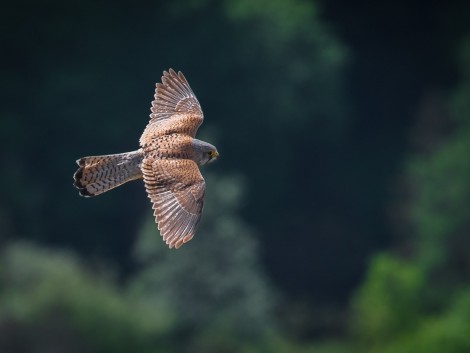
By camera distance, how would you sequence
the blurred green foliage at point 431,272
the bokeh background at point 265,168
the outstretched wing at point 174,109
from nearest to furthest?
the outstretched wing at point 174,109 < the blurred green foliage at point 431,272 < the bokeh background at point 265,168

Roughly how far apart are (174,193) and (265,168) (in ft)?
130

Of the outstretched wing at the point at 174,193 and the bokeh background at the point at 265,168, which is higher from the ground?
the bokeh background at the point at 265,168

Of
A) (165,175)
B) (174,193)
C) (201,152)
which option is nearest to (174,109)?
(201,152)

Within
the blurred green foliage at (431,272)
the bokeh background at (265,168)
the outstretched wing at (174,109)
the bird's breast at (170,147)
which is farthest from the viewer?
the bokeh background at (265,168)

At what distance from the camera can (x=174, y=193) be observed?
13.9m

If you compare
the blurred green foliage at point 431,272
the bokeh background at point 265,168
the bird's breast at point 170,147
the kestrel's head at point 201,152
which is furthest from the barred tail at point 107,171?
the blurred green foliage at point 431,272

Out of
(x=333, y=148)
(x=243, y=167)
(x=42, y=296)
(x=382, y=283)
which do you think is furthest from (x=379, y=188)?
(x=42, y=296)

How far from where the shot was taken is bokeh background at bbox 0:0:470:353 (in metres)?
40.6

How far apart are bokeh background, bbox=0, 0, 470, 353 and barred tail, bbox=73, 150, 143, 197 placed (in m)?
22.5

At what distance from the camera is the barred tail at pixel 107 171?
13.9 metres

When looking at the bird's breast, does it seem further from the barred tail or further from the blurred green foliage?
the blurred green foliage

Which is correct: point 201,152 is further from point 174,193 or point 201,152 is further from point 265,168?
point 265,168

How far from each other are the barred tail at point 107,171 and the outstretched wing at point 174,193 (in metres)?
0.11

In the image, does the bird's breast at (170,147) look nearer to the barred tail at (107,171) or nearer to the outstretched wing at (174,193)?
the outstretched wing at (174,193)
